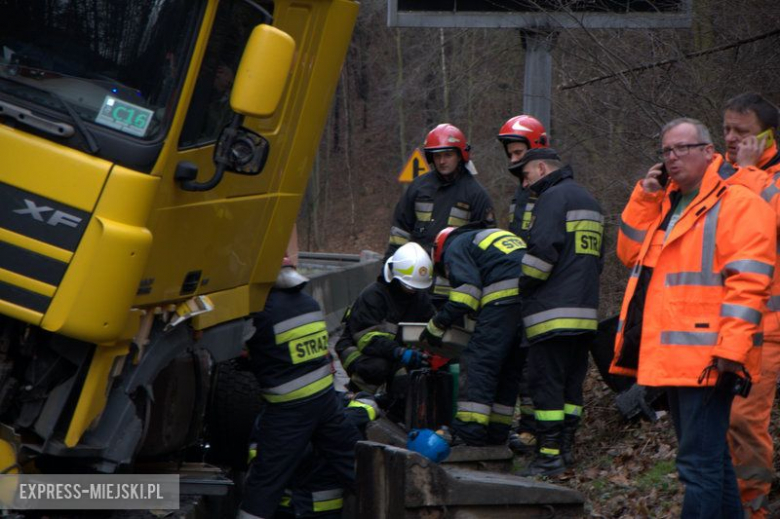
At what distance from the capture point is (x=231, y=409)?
7.71 metres

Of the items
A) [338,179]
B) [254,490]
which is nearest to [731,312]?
[254,490]

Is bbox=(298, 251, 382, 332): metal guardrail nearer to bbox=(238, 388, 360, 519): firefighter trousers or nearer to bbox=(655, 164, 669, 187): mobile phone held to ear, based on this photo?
bbox=(238, 388, 360, 519): firefighter trousers

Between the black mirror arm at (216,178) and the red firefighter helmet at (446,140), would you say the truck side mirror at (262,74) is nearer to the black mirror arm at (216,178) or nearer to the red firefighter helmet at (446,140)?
the black mirror arm at (216,178)

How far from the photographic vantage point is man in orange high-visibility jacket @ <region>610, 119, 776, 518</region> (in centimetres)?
518

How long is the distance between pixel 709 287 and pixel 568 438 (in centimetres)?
285

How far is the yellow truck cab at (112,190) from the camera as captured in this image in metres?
5.09

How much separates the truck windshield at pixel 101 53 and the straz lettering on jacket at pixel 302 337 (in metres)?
1.91

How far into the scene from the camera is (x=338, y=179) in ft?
135

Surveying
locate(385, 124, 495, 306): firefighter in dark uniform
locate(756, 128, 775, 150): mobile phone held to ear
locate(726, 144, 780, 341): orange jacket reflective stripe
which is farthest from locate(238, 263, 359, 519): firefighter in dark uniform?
locate(385, 124, 495, 306): firefighter in dark uniform

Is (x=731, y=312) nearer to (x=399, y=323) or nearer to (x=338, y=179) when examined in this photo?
(x=399, y=323)

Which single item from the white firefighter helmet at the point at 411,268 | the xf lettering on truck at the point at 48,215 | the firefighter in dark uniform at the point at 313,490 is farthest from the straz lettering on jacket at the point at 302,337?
the xf lettering on truck at the point at 48,215

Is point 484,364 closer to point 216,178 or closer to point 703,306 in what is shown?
point 703,306

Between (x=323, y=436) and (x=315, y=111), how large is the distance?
6.18 ft

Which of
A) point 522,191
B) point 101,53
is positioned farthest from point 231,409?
point 101,53
